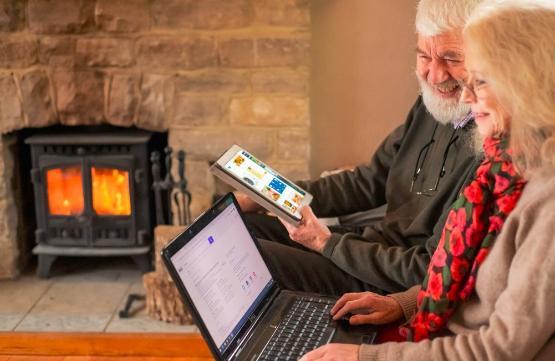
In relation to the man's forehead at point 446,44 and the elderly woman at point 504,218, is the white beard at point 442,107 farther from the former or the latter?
the elderly woman at point 504,218

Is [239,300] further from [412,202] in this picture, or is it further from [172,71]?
[172,71]

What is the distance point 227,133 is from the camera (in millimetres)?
2848

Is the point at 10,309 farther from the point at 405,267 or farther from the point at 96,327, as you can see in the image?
the point at 405,267

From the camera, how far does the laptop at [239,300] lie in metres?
1.34

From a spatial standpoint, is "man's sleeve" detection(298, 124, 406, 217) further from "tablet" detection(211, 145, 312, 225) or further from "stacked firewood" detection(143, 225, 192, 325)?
"stacked firewood" detection(143, 225, 192, 325)

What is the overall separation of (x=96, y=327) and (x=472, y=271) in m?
1.69

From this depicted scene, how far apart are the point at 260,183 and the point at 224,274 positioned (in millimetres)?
399

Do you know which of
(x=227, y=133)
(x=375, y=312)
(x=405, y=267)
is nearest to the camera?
(x=375, y=312)

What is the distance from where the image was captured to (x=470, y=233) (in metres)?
1.30

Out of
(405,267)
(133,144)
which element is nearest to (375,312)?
(405,267)

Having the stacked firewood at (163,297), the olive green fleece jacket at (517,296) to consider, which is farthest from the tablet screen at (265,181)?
the stacked firewood at (163,297)

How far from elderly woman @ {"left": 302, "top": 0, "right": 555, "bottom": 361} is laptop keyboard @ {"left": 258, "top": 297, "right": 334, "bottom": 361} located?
0.11 meters

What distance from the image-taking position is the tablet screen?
1808 millimetres

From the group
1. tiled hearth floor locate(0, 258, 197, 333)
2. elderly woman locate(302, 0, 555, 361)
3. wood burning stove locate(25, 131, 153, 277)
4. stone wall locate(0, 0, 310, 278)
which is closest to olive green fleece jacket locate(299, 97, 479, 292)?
elderly woman locate(302, 0, 555, 361)
